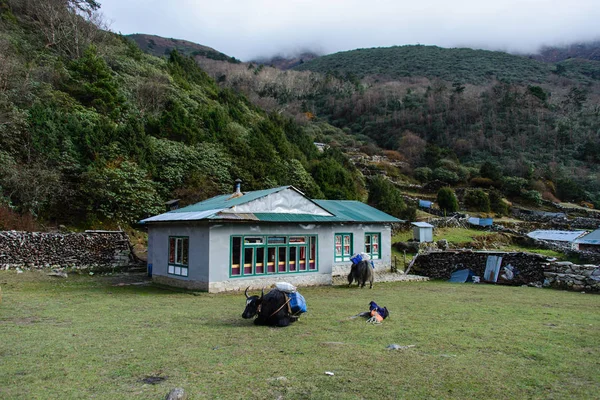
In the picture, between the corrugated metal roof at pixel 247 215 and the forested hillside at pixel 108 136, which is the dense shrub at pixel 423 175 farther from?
the corrugated metal roof at pixel 247 215

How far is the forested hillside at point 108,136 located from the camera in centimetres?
2353

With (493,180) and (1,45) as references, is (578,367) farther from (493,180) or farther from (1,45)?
(493,180)

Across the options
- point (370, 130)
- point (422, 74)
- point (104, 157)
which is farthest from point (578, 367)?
point (422, 74)

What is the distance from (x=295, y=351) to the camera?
695 cm

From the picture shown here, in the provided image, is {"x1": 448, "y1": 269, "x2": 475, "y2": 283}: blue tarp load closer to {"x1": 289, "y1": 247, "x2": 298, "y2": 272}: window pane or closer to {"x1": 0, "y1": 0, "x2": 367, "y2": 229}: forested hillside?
{"x1": 289, "y1": 247, "x2": 298, "y2": 272}: window pane

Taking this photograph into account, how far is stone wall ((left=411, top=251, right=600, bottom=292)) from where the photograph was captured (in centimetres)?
1783

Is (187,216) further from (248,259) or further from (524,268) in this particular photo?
(524,268)

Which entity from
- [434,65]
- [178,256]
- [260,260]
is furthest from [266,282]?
[434,65]

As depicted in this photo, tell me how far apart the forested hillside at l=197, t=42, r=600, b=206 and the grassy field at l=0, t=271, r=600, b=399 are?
50.3 metres

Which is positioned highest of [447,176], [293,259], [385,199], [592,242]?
[447,176]

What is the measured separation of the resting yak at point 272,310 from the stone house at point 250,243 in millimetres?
6236

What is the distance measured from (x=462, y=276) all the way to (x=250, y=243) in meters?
12.6

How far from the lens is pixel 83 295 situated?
1377 centimetres

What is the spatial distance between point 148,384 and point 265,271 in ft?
37.7
